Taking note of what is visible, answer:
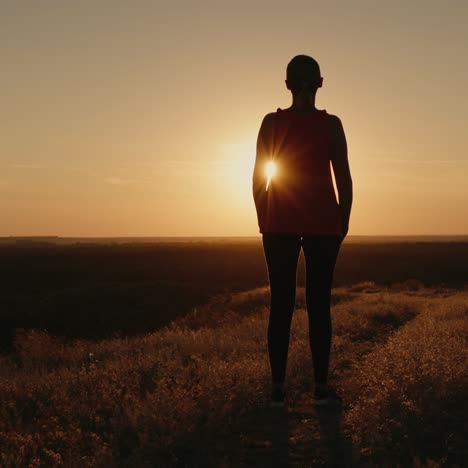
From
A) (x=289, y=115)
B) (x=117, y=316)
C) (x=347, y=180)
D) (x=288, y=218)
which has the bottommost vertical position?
(x=117, y=316)

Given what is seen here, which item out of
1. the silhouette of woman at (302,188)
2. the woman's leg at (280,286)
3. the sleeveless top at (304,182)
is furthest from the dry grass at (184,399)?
the sleeveless top at (304,182)

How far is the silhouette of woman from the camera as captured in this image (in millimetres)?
4574

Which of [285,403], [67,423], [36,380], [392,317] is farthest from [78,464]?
[392,317]

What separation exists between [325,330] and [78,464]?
2150mm

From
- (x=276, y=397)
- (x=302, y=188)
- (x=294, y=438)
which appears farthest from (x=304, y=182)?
(x=294, y=438)

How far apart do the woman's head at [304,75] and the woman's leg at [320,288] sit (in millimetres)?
1106

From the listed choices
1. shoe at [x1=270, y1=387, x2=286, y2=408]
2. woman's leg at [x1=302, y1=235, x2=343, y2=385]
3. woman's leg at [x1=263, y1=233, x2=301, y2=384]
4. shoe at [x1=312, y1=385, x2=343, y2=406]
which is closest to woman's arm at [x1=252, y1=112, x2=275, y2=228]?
woman's leg at [x1=263, y1=233, x2=301, y2=384]

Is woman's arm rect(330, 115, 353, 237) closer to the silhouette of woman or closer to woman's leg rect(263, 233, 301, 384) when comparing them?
the silhouette of woman

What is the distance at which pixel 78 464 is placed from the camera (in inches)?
139

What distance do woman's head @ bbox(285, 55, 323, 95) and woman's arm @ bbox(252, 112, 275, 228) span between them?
0.92 ft

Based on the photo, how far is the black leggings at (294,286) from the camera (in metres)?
4.62

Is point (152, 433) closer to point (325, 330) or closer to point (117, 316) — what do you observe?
point (325, 330)

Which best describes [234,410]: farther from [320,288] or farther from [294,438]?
[320,288]

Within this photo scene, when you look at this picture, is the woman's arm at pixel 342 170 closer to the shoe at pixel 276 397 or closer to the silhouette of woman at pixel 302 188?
the silhouette of woman at pixel 302 188
